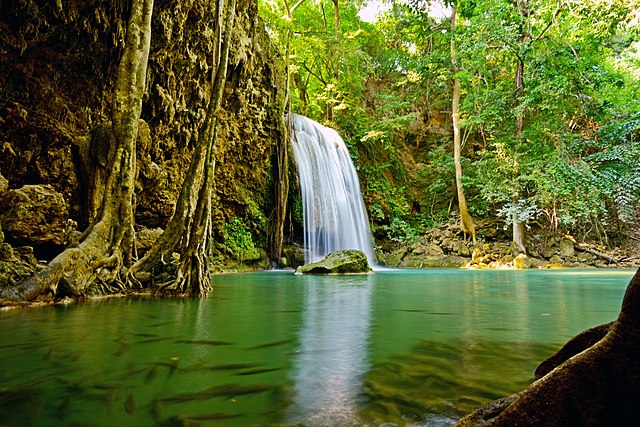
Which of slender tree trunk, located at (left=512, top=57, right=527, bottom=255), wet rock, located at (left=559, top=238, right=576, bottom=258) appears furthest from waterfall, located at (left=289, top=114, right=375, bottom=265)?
wet rock, located at (left=559, top=238, right=576, bottom=258)

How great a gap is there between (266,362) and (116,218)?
400 centimetres

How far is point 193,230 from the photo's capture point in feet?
18.2

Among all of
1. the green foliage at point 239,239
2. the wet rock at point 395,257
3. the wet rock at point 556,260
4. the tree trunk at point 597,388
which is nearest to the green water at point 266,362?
the tree trunk at point 597,388

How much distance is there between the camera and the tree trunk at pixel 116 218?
4152 millimetres

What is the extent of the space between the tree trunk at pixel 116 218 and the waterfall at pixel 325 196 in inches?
305

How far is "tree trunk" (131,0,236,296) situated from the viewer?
206 inches

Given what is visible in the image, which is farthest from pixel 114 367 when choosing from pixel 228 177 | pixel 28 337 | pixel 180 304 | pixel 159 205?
pixel 228 177

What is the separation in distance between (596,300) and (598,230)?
12754 millimetres

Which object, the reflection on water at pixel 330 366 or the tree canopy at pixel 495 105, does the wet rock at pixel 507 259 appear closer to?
the tree canopy at pixel 495 105

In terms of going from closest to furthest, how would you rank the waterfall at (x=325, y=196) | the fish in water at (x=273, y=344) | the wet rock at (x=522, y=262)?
the fish in water at (x=273, y=344)
the waterfall at (x=325, y=196)
the wet rock at (x=522, y=262)

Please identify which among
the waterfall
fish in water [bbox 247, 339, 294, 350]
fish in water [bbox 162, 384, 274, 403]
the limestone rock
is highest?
the waterfall

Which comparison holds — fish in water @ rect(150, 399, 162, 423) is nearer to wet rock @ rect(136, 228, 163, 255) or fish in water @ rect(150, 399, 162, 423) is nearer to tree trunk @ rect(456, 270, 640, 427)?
tree trunk @ rect(456, 270, 640, 427)

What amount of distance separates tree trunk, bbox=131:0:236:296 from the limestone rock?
131 cm

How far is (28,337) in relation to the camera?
2568 mm
